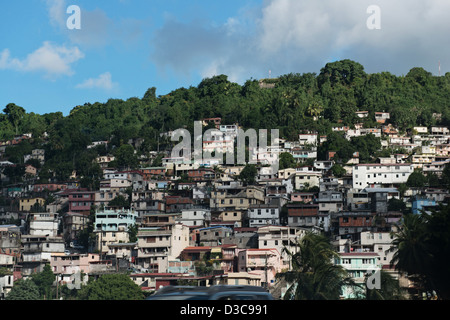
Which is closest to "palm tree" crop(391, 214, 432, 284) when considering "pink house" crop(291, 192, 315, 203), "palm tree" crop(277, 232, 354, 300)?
"palm tree" crop(277, 232, 354, 300)

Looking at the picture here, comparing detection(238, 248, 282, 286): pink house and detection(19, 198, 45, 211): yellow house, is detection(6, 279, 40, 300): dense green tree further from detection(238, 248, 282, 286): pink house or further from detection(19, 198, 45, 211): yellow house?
detection(19, 198, 45, 211): yellow house

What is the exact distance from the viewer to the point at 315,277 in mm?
35469

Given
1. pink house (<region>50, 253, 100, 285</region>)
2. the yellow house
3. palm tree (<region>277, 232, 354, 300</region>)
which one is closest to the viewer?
palm tree (<region>277, 232, 354, 300</region>)

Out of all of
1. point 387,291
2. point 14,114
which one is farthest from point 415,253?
point 14,114

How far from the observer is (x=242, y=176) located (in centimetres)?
7725

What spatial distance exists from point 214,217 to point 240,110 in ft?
118

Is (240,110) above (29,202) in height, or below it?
above

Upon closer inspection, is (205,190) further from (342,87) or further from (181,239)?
(342,87)

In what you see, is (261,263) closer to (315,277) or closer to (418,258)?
(315,277)

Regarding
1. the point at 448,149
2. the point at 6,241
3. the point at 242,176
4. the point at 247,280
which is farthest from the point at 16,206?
the point at 448,149

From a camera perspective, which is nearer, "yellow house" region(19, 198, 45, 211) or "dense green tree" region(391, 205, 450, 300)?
"dense green tree" region(391, 205, 450, 300)

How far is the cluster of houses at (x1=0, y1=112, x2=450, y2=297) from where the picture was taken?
5341 centimetres

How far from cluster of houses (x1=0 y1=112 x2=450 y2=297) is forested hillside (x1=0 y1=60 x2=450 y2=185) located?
620 centimetres

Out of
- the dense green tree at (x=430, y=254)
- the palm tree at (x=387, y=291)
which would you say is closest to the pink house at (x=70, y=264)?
the palm tree at (x=387, y=291)
